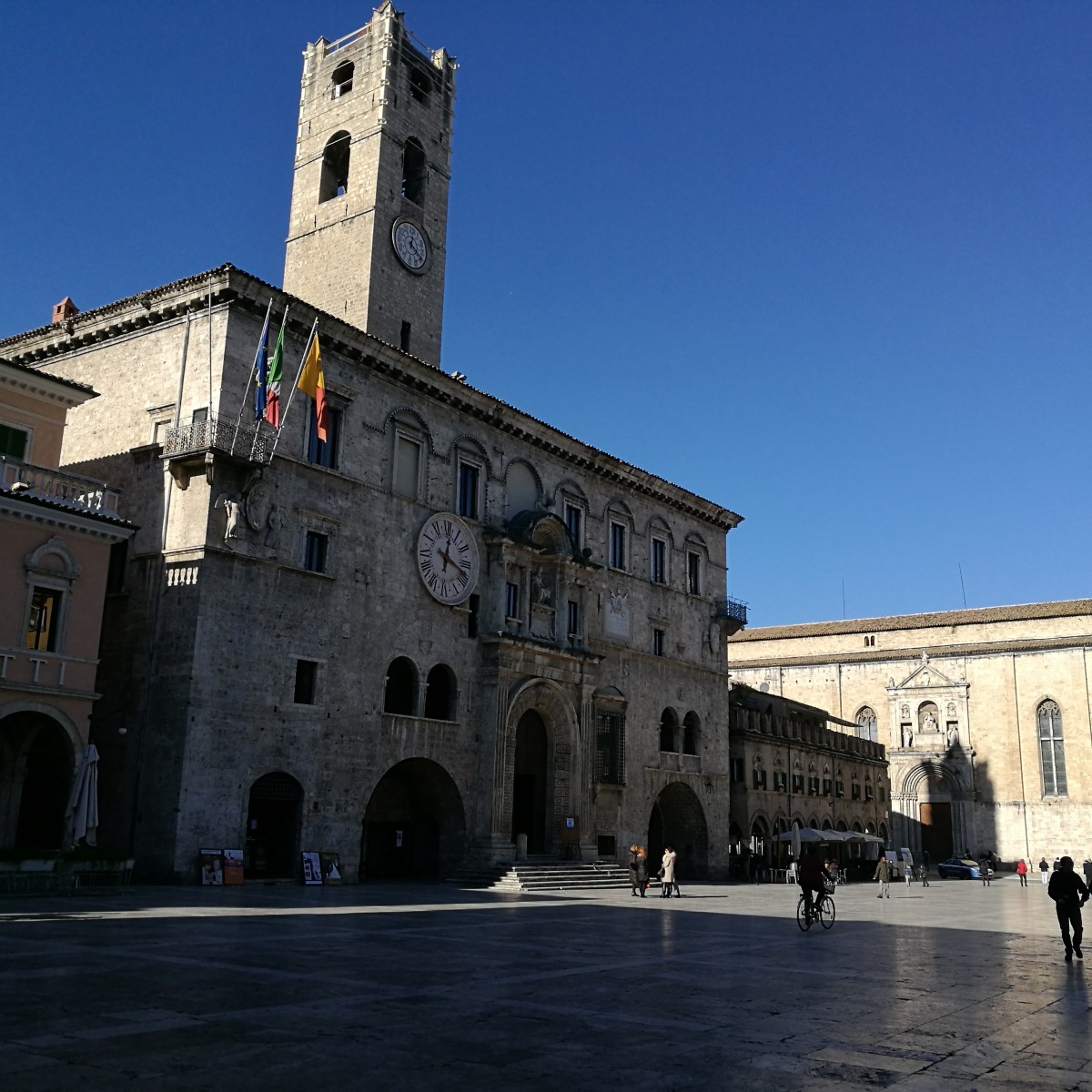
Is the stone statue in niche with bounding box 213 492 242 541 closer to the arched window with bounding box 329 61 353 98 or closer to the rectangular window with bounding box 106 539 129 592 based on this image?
the rectangular window with bounding box 106 539 129 592

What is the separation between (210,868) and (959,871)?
4595cm

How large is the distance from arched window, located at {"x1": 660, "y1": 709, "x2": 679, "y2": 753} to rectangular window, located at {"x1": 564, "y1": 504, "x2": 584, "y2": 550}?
337 inches

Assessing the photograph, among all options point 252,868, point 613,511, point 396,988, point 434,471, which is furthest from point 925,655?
point 396,988

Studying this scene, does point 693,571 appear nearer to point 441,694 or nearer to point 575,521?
point 575,521

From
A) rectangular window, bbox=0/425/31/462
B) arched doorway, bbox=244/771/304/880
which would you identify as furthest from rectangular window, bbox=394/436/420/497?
rectangular window, bbox=0/425/31/462

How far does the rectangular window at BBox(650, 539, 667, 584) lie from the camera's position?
148 feet

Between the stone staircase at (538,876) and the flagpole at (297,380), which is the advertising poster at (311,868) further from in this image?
the flagpole at (297,380)

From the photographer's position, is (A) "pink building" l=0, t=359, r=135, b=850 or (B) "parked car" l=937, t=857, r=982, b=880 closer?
(A) "pink building" l=0, t=359, r=135, b=850

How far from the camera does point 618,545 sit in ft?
142

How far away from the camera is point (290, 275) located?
130 feet

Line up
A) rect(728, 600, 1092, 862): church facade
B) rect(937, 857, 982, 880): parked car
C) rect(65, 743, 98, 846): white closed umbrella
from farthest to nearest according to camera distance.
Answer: rect(728, 600, 1092, 862): church facade < rect(937, 857, 982, 880): parked car < rect(65, 743, 98, 846): white closed umbrella

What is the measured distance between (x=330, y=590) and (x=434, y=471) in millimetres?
6111

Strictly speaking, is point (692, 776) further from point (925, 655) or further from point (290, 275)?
point (925, 655)

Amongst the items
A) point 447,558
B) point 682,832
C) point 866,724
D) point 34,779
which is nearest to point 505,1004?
point 34,779
